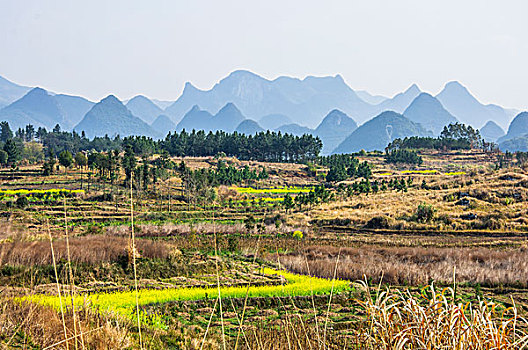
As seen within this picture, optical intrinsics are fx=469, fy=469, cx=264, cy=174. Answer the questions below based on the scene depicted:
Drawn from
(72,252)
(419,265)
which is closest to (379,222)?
(419,265)

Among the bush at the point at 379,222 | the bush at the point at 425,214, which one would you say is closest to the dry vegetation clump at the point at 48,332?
the bush at the point at 379,222

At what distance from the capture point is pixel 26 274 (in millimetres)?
12094

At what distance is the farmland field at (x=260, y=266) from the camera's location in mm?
3562

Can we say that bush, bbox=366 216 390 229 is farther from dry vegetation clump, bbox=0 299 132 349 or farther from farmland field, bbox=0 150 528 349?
dry vegetation clump, bbox=0 299 132 349

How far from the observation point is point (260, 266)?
18.6m

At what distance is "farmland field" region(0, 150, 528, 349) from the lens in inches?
140

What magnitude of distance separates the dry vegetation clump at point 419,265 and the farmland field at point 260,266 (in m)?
0.08

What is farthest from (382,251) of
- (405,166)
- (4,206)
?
(405,166)

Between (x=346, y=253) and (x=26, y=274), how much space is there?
13638 millimetres

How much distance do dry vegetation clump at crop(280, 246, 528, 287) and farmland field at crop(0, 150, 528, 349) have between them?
0.08 meters

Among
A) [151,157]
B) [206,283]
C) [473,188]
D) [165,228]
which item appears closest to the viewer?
[206,283]

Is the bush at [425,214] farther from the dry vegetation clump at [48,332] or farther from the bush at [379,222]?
the dry vegetation clump at [48,332]

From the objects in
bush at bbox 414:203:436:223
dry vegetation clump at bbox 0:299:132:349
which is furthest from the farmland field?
bush at bbox 414:203:436:223

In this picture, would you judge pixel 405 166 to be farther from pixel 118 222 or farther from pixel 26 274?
pixel 26 274
